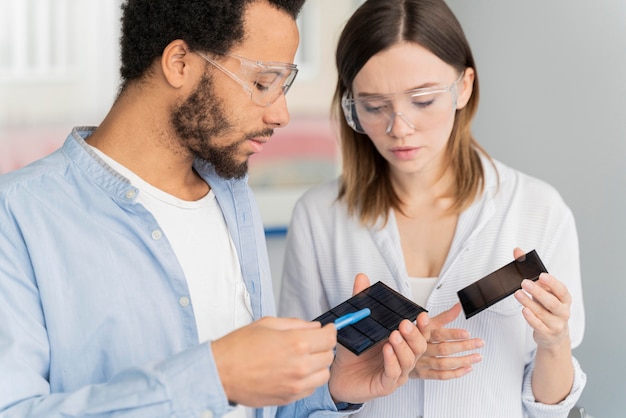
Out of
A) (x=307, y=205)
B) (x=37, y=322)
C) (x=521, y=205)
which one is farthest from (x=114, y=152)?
(x=521, y=205)

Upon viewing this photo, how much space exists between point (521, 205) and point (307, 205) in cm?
56

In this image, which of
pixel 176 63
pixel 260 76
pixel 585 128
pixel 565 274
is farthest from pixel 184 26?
pixel 585 128

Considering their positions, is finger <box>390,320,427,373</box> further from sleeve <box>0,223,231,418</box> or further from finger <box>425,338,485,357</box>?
sleeve <box>0,223,231,418</box>

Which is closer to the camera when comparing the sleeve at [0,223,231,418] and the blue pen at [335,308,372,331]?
the sleeve at [0,223,231,418]

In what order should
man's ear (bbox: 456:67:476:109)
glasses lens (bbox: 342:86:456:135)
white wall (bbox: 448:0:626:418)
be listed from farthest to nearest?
white wall (bbox: 448:0:626:418) < man's ear (bbox: 456:67:476:109) < glasses lens (bbox: 342:86:456:135)

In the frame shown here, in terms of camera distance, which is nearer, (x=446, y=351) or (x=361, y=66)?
(x=446, y=351)

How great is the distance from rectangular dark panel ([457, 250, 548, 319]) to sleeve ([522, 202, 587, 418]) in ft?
0.79

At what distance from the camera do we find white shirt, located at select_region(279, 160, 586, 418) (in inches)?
69.5

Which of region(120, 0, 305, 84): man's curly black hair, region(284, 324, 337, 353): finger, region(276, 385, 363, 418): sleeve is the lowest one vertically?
region(276, 385, 363, 418): sleeve

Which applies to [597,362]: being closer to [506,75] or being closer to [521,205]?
[521,205]

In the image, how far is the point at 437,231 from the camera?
1894mm

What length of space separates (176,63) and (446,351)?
0.83m

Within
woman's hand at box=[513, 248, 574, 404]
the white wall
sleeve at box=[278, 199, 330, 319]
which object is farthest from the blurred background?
sleeve at box=[278, 199, 330, 319]

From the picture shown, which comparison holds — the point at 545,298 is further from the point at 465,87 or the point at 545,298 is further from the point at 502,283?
the point at 465,87
